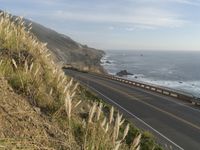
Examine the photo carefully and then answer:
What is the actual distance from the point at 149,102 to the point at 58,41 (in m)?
160

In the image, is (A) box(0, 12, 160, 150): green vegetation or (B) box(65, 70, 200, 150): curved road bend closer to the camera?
(A) box(0, 12, 160, 150): green vegetation

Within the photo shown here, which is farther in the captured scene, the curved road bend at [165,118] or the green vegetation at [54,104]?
the curved road bend at [165,118]

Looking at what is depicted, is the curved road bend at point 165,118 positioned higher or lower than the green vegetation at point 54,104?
lower

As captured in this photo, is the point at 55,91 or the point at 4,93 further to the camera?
the point at 55,91

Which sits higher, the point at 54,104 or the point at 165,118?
the point at 54,104

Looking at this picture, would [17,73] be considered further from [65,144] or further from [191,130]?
[191,130]

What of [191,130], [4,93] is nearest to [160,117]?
[191,130]

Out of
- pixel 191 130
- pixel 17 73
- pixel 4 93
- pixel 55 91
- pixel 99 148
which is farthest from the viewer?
pixel 191 130

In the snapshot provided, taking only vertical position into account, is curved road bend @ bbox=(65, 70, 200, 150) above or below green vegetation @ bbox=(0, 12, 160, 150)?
below

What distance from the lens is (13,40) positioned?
8.55m

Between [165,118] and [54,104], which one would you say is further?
[165,118]

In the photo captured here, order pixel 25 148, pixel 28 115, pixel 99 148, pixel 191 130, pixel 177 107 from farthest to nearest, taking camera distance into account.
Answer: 1. pixel 177 107
2. pixel 191 130
3. pixel 28 115
4. pixel 99 148
5. pixel 25 148

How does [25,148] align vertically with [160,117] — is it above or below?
above

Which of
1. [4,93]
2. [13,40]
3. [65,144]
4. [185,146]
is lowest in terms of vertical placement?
[185,146]
